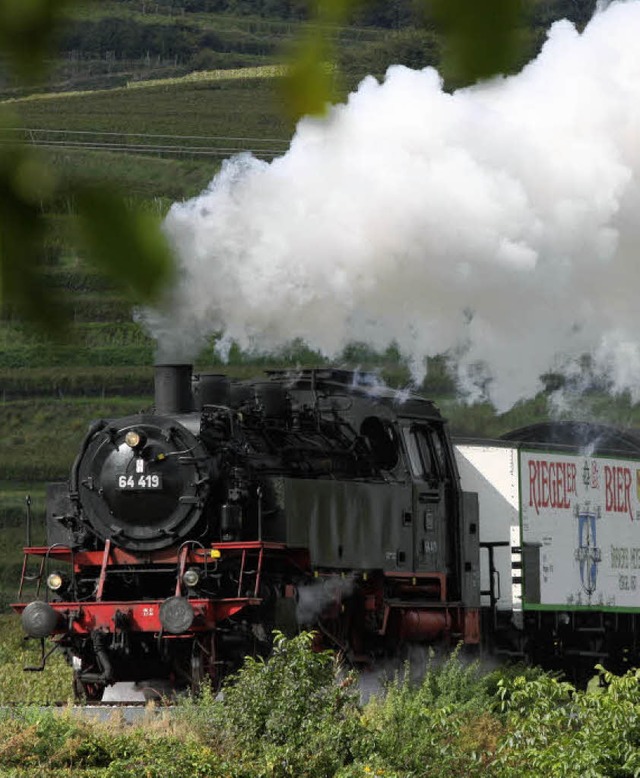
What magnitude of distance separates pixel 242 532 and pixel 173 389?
6.05 feet

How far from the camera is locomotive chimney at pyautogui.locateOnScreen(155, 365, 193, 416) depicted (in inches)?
629

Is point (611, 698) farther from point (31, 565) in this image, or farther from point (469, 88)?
point (31, 565)

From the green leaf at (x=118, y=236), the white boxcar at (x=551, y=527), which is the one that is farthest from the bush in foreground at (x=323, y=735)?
the green leaf at (x=118, y=236)

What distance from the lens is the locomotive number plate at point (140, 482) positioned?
15.3 metres

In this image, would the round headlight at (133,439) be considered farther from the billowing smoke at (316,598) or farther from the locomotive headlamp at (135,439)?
the billowing smoke at (316,598)

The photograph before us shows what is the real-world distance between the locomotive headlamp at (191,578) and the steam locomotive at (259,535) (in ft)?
0.06

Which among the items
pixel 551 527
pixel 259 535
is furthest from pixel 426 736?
pixel 551 527

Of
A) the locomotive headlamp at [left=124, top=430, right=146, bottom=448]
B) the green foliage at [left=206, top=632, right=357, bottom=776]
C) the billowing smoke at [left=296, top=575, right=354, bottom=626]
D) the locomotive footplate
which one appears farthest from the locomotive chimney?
the green foliage at [left=206, top=632, right=357, bottom=776]

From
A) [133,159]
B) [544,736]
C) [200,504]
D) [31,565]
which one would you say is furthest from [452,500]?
[31,565]

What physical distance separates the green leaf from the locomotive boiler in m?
13.0

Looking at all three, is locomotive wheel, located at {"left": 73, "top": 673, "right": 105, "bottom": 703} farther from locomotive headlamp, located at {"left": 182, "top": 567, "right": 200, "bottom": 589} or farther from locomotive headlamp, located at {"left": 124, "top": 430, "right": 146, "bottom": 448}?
locomotive headlamp, located at {"left": 124, "top": 430, "right": 146, "bottom": 448}

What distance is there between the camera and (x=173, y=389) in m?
16.1

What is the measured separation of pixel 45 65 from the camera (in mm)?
1532

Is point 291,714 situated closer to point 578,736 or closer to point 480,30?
point 578,736
